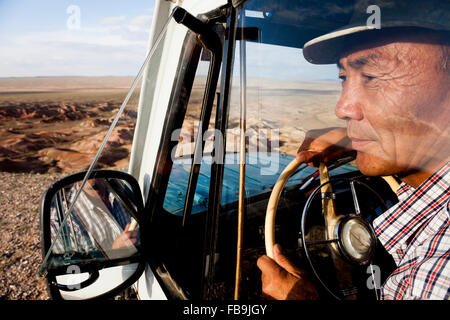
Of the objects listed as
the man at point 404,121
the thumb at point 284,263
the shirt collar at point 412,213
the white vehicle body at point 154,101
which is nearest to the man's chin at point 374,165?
the man at point 404,121

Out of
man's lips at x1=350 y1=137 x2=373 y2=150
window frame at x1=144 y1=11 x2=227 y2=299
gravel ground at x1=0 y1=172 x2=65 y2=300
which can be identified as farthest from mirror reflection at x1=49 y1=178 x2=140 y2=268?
gravel ground at x1=0 y1=172 x2=65 y2=300

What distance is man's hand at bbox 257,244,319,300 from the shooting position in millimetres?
1095

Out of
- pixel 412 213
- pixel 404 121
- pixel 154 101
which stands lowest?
pixel 412 213

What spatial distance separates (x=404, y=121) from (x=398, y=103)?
0.06 metres

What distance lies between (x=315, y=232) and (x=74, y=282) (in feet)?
4.08

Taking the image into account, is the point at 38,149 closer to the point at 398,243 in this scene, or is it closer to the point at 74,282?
the point at 74,282

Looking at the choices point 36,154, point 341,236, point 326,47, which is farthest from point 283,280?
point 36,154

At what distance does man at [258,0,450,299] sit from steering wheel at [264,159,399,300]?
0.11 meters

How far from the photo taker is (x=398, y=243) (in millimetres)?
1119

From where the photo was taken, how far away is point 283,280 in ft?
3.67

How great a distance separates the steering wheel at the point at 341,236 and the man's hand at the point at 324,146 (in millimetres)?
76

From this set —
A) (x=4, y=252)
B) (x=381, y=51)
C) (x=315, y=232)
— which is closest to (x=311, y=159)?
(x=315, y=232)

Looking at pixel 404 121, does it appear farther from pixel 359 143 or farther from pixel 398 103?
pixel 359 143

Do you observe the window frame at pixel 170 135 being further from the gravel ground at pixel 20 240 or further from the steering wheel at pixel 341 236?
the gravel ground at pixel 20 240
